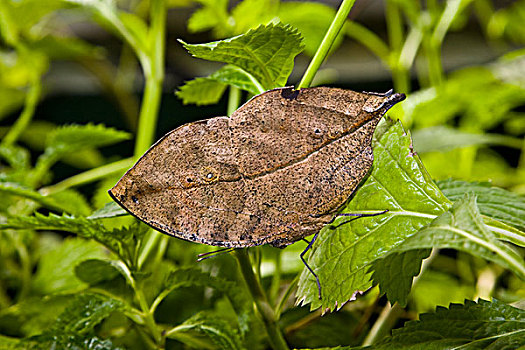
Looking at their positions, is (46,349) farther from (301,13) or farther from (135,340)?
(301,13)

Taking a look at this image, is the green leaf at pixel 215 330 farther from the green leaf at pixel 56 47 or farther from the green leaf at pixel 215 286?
the green leaf at pixel 56 47

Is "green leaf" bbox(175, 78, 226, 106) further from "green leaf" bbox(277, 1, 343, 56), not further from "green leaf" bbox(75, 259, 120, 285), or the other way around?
"green leaf" bbox(277, 1, 343, 56)

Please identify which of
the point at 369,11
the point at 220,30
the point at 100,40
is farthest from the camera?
the point at 100,40

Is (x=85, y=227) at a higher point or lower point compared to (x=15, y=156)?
lower

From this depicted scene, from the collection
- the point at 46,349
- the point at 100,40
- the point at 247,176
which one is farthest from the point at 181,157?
the point at 100,40

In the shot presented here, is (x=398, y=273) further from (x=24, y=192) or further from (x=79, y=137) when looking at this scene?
(x=79, y=137)

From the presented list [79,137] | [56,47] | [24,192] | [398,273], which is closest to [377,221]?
[398,273]

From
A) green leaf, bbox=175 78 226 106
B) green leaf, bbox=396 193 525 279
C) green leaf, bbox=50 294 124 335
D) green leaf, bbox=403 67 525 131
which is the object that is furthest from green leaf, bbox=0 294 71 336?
green leaf, bbox=403 67 525 131
